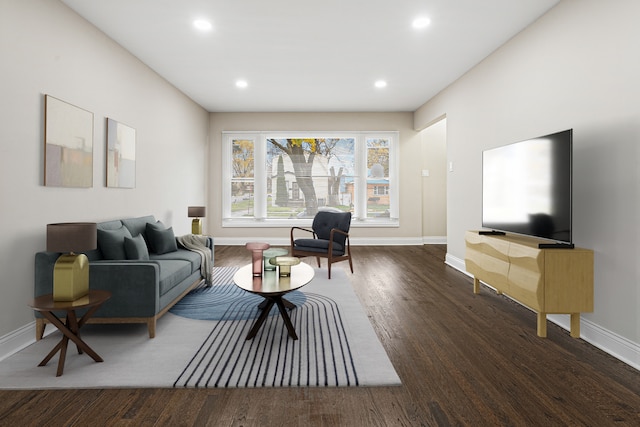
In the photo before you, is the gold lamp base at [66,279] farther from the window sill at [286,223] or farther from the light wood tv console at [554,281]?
the window sill at [286,223]

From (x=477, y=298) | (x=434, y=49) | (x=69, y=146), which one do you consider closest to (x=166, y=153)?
(x=69, y=146)

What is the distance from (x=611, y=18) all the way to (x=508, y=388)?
2.85m

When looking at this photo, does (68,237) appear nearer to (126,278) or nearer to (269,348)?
(126,278)

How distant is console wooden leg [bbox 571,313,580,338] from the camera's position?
292 centimetres

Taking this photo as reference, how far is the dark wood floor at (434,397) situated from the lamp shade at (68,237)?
874 millimetres

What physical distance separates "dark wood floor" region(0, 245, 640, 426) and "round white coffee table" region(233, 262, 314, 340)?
749mm

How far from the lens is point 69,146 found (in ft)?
10.9

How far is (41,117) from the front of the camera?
299 centimetres

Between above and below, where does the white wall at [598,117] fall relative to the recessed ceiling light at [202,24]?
below

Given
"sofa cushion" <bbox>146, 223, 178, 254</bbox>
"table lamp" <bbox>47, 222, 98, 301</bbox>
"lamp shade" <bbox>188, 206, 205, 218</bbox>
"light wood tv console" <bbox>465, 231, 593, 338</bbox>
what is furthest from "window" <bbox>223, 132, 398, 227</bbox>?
"table lamp" <bbox>47, 222, 98, 301</bbox>

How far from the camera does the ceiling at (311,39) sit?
133 inches

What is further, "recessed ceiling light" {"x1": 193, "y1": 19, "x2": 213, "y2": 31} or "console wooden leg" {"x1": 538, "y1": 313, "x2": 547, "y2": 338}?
"recessed ceiling light" {"x1": 193, "y1": 19, "x2": 213, "y2": 31}

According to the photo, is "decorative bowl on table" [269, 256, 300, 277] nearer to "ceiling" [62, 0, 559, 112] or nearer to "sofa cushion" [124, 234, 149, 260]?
"sofa cushion" [124, 234, 149, 260]

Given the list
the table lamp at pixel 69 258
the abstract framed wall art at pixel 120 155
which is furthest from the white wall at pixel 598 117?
the abstract framed wall art at pixel 120 155
